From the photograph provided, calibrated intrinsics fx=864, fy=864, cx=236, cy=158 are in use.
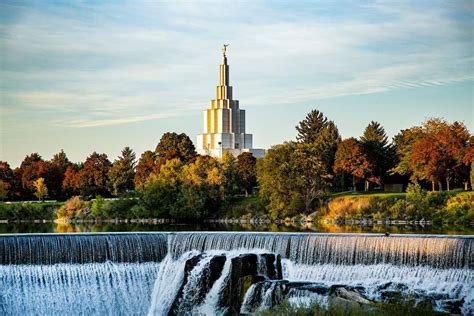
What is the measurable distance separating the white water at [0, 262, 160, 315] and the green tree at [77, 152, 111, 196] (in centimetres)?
4385

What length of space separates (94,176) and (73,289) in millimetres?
45652

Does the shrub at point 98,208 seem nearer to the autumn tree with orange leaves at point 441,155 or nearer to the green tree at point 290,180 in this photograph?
the green tree at point 290,180

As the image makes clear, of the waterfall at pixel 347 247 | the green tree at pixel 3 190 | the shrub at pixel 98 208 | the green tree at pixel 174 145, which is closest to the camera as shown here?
the waterfall at pixel 347 247

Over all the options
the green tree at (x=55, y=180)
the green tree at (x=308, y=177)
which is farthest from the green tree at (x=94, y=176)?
the green tree at (x=308, y=177)

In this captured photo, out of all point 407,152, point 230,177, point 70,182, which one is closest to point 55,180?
point 70,182

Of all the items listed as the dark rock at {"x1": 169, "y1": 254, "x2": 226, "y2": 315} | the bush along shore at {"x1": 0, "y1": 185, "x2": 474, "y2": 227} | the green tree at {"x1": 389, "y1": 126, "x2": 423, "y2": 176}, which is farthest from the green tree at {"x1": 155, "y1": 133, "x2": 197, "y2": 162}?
the dark rock at {"x1": 169, "y1": 254, "x2": 226, "y2": 315}

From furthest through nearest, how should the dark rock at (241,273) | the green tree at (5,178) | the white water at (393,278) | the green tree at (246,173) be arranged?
1. the green tree at (5,178)
2. the green tree at (246,173)
3. the dark rock at (241,273)
4. the white water at (393,278)

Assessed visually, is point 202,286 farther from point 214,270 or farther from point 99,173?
point 99,173

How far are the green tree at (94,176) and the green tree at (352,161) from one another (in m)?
20.2

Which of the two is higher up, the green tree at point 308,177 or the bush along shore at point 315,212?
the green tree at point 308,177

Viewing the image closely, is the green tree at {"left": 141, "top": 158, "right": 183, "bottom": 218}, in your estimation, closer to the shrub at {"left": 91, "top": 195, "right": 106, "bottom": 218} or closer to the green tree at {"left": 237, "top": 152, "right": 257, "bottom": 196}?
the shrub at {"left": 91, "top": 195, "right": 106, "bottom": 218}

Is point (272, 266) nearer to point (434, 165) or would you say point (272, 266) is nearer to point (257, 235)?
point (257, 235)

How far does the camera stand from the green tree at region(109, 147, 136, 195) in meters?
70.3

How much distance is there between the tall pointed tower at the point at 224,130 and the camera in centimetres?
8738
